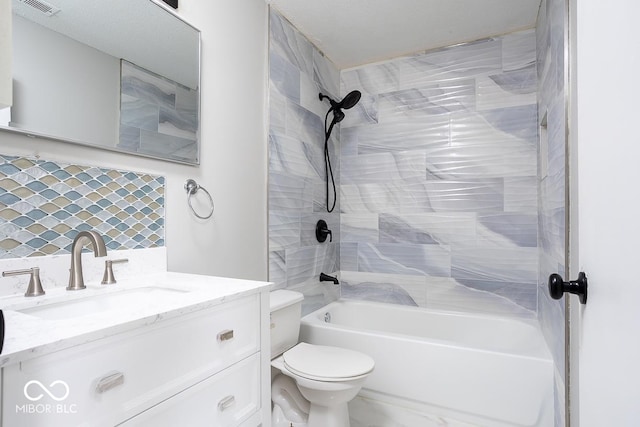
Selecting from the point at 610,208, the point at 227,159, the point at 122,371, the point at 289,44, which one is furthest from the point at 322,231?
the point at 610,208

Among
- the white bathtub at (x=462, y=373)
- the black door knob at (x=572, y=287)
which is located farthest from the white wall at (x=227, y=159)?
the black door knob at (x=572, y=287)

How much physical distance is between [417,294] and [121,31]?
8.23 feet

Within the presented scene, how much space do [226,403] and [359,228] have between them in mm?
2082

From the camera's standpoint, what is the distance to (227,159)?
5.93 ft

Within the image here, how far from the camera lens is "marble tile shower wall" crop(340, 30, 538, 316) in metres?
2.39

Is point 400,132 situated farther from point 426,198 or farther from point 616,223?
point 616,223

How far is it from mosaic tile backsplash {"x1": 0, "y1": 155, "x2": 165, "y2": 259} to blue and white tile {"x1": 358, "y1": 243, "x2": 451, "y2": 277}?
73.0 inches

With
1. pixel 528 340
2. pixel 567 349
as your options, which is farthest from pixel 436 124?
pixel 567 349

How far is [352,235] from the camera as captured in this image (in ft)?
9.73

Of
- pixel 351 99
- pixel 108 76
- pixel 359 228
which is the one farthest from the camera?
pixel 359 228

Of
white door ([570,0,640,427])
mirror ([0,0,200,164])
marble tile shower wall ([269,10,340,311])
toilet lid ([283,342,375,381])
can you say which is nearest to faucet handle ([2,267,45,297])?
mirror ([0,0,200,164])

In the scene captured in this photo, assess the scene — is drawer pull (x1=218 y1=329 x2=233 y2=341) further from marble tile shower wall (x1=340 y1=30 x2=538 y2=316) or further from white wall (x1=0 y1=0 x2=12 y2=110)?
marble tile shower wall (x1=340 y1=30 x2=538 y2=316)

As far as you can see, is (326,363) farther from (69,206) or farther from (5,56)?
(5,56)

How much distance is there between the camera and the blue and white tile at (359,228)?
9.43 feet
